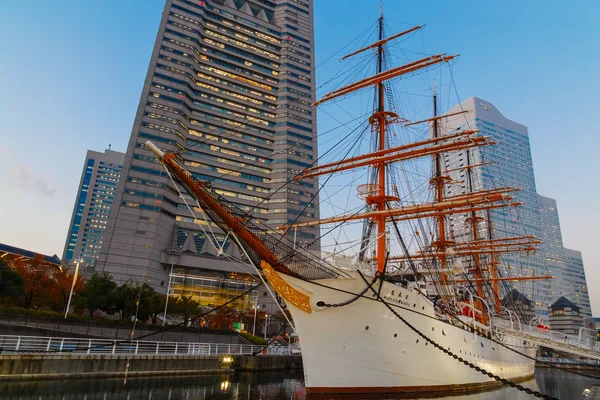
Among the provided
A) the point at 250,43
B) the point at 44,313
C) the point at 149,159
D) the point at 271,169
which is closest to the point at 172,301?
the point at 44,313

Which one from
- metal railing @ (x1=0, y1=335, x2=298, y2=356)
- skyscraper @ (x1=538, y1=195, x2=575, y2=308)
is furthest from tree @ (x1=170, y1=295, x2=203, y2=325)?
skyscraper @ (x1=538, y1=195, x2=575, y2=308)

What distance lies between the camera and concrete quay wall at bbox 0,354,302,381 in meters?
13.2

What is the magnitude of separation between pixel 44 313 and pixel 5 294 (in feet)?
17.7

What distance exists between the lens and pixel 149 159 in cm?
6438

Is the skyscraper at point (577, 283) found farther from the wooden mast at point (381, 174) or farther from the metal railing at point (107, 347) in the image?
the wooden mast at point (381, 174)

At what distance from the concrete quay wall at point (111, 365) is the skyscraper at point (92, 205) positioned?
141m

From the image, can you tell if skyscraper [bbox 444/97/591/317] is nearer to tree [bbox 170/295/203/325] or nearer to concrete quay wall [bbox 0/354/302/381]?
tree [bbox 170/295/203/325]

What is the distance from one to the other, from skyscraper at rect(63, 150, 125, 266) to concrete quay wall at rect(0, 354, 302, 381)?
14106 centimetres

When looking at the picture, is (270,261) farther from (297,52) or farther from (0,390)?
(297,52)

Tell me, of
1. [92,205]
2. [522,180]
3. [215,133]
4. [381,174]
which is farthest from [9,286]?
[92,205]

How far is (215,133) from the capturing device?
74.8 m

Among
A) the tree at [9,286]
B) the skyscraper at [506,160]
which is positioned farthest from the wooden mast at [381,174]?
the skyscraper at [506,160]

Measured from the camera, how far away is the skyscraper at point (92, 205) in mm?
142375

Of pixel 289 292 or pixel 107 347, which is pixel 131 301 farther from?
pixel 289 292
